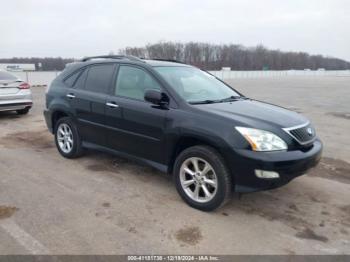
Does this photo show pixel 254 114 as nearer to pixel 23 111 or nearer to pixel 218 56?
pixel 23 111

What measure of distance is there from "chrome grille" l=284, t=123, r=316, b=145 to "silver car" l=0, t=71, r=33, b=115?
8.58 m

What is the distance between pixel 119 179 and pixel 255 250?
2428 millimetres

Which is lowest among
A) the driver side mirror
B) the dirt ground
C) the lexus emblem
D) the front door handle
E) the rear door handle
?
the dirt ground

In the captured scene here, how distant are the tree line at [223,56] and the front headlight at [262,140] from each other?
240 feet

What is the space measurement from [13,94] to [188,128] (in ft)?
25.8

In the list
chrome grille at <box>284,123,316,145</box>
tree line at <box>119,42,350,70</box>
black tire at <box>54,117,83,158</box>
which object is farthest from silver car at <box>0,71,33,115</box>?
tree line at <box>119,42,350,70</box>

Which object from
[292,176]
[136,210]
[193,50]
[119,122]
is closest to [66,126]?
[119,122]

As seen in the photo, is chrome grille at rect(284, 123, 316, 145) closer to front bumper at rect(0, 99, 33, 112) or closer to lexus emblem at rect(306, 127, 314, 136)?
lexus emblem at rect(306, 127, 314, 136)

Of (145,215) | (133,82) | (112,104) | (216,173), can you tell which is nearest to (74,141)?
(112,104)

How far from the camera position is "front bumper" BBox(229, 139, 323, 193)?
361 cm

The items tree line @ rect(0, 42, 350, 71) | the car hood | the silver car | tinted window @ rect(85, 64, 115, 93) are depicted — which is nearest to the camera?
the car hood

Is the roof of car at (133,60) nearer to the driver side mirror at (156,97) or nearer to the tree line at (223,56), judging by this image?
the driver side mirror at (156,97)

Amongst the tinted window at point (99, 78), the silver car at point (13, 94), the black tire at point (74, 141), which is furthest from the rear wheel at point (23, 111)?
the tinted window at point (99, 78)

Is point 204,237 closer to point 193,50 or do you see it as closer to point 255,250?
point 255,250
